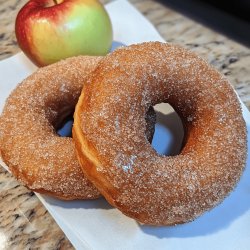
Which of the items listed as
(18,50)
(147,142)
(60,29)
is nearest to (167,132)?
(147,142)

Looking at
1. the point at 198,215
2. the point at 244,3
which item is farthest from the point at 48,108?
the point at 244,3

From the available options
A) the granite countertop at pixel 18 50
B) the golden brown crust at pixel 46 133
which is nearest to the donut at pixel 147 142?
the golden brown crust at pixel 46 133

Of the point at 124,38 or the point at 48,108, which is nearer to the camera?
the point at 48,108

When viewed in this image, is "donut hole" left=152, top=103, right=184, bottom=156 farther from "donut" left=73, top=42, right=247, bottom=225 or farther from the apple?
the apple

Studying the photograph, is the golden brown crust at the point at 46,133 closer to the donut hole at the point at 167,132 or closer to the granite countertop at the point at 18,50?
the granite countertop at the point at 18,50

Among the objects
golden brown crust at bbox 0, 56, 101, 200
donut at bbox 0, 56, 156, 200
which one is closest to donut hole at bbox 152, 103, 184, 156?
donut at bbox 0, 56, 156, 200

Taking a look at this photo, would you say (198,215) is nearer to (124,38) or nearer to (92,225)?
(92,225)

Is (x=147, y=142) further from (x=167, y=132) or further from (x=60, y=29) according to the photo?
(x=60, y=29)
